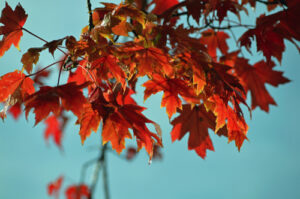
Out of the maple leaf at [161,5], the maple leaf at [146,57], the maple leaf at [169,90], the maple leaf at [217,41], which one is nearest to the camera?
the maple leaf at [146,57]

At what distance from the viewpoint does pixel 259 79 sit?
2.11m

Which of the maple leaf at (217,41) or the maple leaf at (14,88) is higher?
the maple leaf at (217,41)

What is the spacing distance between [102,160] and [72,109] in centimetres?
175

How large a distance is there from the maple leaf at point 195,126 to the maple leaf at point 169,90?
0.22m

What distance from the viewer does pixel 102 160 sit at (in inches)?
105

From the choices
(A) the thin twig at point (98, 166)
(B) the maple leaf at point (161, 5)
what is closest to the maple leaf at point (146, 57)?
(B) the maple leaf at point (161, 5)

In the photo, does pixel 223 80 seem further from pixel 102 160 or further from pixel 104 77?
pixel 102 160

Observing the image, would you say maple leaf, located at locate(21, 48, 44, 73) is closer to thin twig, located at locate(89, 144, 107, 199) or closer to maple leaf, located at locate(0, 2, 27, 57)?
maple leaf, located at locate(0, 2, 27, 57)

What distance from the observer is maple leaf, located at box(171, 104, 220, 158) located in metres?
1.46

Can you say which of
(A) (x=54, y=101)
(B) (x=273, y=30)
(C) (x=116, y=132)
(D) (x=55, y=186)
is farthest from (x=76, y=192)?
(B) (x=273, y=30)

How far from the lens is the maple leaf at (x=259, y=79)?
2.01 meters

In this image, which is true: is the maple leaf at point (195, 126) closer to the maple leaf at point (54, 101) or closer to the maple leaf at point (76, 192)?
the maple leaf at point (54, 101)

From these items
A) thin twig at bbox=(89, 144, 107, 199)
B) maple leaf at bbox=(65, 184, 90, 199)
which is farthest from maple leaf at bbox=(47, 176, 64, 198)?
thin twig at bbox=(89, 144, 107, 199)

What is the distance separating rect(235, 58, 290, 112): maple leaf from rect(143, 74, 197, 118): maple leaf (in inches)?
35.0
